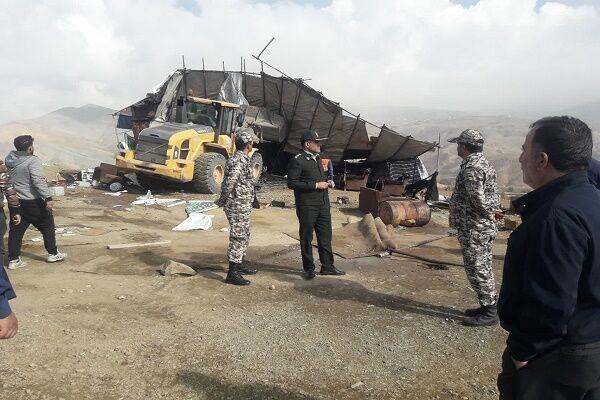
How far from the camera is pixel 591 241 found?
1.46m

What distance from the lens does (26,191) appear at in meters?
5.18

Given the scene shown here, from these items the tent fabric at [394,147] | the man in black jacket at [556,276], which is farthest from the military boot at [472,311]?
the tent fabric at [394,147]

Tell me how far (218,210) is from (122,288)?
16.1 ft

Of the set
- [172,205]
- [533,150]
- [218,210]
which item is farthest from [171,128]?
[533,150]

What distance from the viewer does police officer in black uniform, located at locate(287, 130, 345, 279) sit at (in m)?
4.91

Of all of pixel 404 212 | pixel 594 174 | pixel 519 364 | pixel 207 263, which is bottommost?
pixel 207 263

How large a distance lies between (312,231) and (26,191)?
3.33m

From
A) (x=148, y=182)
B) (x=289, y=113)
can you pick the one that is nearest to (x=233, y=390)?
(x=148, y=182)

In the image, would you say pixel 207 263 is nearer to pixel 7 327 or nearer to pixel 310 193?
pixel 310 193

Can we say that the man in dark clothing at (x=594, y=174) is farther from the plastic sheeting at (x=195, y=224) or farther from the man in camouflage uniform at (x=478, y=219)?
the plastic sheeting at (x=195, y=224)

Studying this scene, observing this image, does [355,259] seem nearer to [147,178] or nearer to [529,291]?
[529,291]

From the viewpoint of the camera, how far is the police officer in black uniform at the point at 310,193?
491cm

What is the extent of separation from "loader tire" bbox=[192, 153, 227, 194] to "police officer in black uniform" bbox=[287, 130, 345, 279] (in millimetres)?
6776

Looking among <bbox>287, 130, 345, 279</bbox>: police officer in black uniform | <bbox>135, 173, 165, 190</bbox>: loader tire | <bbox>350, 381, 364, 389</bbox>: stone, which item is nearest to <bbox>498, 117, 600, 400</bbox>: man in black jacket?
<bbox>350, 381, 364, 389</bbox>: stone
